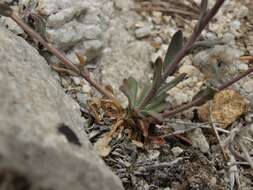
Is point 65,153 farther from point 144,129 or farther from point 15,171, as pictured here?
point 144,129

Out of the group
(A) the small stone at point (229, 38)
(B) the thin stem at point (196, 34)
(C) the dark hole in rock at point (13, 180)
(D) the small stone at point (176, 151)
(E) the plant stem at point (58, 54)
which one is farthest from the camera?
(A) the small stone at point (229, 38)

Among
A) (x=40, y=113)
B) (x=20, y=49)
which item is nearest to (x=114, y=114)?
(x=20, y=49)

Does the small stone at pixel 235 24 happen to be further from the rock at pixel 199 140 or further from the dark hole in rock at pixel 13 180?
the dark hole in rock at pixel 13 180

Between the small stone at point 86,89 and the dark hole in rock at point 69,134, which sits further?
the small stone at point 86,89

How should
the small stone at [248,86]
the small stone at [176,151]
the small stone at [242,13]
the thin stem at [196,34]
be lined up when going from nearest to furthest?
1. the thin stem at [196,34]
2. the small stone at [176,151]
3. the small stone at [248,86]
4. the small stone at [242,13]

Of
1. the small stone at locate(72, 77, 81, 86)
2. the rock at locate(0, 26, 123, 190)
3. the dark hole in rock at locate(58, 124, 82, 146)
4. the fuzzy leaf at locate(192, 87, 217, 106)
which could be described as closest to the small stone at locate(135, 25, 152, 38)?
the small stone at locate(72, 77, 81, 86)

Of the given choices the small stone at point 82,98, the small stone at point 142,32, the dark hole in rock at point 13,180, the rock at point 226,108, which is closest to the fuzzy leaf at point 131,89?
the small stone at point 82,98

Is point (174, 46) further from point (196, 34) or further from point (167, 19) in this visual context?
point (167, 19)
